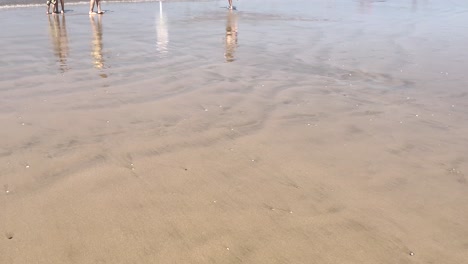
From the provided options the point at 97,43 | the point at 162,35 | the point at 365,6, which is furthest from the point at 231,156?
the point at 365,6

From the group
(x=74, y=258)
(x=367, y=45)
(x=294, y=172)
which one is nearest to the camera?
(x=74, y=258)

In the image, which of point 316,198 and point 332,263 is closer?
point 332,263

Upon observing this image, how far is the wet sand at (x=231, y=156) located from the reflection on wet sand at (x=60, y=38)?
0.12 m

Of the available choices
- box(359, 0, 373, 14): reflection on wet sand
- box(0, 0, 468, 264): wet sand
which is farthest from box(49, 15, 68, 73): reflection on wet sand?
box(359, 0, 373, 14): reflection on wet sand

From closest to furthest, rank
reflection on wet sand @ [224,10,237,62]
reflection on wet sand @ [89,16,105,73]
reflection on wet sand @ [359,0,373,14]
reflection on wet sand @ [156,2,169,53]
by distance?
reflection on wet sand @ [89,16,105,73], reflection on wet sand @ [224,10,237,62], reflection on wet sand @ [156,2,169,53], reflection on wet sand @ [359,0,373,14]

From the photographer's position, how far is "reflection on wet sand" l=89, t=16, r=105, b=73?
27.3 ft

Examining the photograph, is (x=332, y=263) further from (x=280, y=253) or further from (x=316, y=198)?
(x=316, y=198)

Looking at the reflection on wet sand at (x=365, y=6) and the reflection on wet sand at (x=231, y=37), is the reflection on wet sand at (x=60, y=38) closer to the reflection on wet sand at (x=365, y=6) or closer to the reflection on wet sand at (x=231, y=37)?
the reflection on wet sand at (x=231, y=37)

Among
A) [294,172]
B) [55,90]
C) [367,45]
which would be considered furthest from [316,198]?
[367,45]

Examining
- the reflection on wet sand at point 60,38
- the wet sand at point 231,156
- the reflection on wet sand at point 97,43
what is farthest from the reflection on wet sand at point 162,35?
the reflection on wet sand at point 60,38

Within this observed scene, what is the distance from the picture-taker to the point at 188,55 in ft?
30.1

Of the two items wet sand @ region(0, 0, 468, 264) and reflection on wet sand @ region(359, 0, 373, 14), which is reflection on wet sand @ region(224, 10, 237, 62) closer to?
wet sand @ region(0, 0, 468, 264)

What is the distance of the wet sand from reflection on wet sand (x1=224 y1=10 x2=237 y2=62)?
0.22 metres

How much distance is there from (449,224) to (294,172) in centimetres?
135
